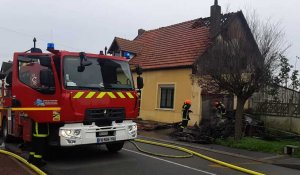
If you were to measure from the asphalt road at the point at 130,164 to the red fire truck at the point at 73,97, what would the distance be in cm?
58

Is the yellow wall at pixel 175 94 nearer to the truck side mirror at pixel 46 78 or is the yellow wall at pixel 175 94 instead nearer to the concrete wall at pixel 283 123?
the concrete wall at pixel 283 123

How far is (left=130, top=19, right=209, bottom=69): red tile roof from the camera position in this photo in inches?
859

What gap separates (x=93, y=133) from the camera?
9.49 metres

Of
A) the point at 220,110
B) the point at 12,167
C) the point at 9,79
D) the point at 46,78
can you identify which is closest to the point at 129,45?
the point at 220,110

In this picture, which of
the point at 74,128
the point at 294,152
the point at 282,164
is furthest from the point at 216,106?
the point at 74,128

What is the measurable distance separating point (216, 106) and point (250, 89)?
4.76 metres

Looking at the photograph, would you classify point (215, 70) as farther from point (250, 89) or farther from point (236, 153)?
point (236, 153)

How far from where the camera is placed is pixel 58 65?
9484mm

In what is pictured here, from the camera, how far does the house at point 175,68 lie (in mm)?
20719

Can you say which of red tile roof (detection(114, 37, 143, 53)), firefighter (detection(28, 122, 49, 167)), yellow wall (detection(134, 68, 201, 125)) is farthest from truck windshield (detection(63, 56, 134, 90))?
red tile roof (detection(114, 37, 143, 53))

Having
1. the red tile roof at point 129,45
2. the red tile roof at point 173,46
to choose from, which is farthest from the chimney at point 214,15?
the red tile roof at point 129,45

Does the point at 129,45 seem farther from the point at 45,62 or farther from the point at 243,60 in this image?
the point at 45,62

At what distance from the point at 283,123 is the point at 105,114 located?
12061 mm

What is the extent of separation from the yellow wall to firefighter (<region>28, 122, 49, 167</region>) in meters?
11.9
